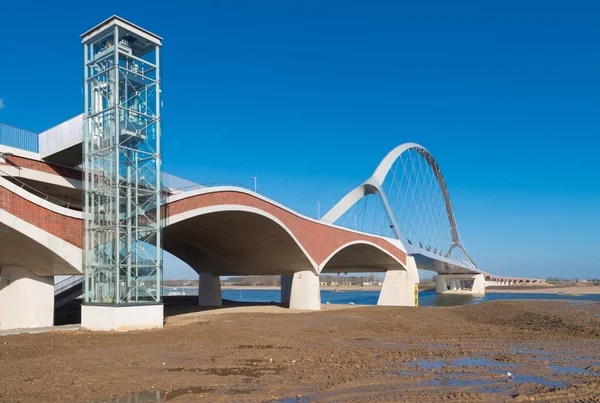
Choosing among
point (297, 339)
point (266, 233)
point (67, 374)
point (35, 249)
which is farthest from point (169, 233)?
point (67, 374)

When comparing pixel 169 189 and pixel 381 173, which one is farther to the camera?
pixel 381 173

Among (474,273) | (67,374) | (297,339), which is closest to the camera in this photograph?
(67,374)

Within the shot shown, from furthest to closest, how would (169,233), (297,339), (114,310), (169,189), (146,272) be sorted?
(169,233), (169,189), (146,272), (114,310), (297,339)

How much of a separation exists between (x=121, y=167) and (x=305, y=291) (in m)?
26.2

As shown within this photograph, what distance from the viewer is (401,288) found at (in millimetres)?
66000

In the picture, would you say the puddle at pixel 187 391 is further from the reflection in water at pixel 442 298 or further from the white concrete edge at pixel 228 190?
the reflection in water at pixel 442 298

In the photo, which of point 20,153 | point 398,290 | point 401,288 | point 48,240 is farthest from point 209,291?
point 48,240

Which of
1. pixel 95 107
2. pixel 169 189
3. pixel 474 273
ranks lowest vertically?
pixel 474 273

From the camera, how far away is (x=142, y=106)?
2823 cm

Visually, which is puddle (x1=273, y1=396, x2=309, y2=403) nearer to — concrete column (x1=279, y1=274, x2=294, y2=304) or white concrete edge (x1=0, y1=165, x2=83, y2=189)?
white concrete edge (x1=0, y1=165, x2=83, y2=189)

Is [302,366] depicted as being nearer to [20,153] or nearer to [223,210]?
[20,153]

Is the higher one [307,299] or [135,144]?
[135,144]

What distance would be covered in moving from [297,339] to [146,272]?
8.98 meters

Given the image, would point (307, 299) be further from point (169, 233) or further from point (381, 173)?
point (381, 173)
